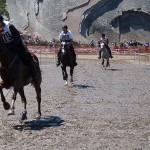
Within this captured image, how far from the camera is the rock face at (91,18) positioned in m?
73.1

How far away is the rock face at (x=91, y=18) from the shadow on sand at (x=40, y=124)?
60.6 m

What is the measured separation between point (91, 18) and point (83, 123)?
6389 centimetres

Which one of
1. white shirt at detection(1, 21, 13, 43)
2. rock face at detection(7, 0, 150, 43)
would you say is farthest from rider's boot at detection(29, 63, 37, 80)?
rock face at detection(7, 0, 150, 43)

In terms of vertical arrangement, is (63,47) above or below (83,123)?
above

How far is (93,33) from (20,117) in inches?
2453

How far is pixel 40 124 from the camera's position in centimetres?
1105

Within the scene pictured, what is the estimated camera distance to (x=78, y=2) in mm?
74688

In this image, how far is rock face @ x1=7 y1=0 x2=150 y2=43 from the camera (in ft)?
240

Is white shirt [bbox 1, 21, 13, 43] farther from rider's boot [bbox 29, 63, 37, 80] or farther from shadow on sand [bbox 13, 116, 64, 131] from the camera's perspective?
shadow on sand [bbox 13, 116, 64, 131]

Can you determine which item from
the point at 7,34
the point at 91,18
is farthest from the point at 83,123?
the point at 91,18

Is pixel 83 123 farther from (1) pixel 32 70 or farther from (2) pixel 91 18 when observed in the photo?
(2) pixel 91 18

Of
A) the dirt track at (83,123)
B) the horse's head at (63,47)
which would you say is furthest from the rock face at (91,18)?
the dirt track at (83,123)

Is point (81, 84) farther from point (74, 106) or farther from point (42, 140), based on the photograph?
point (42, 140)

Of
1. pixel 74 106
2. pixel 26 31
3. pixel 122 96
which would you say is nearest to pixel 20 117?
pixel 74 106
